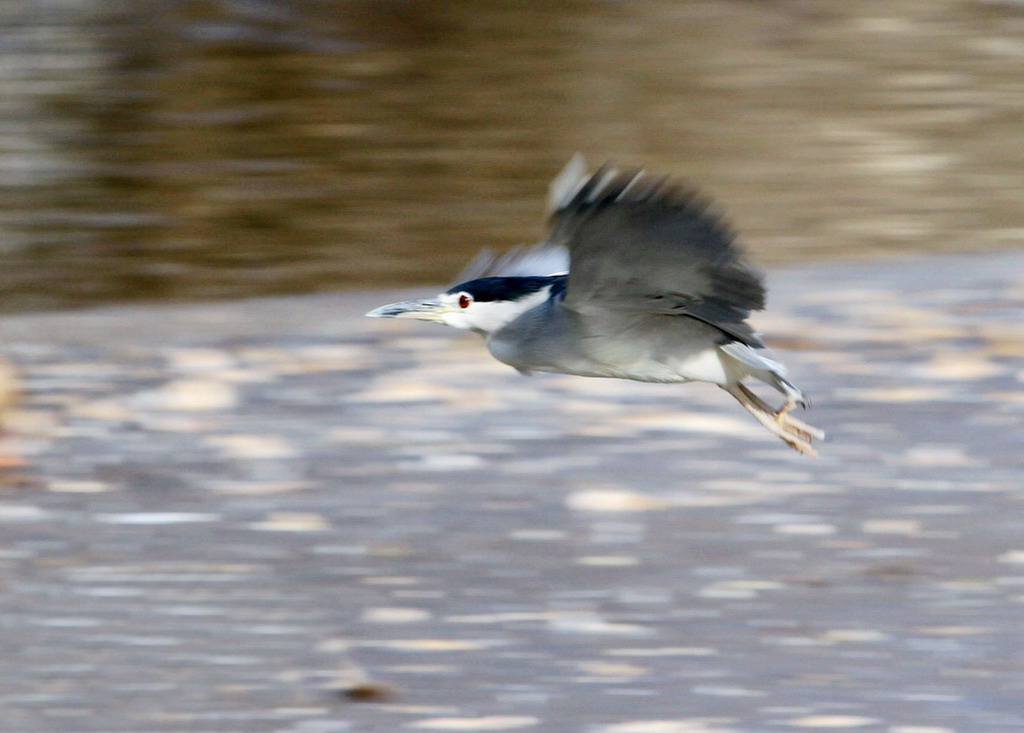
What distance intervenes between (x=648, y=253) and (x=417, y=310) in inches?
18.4

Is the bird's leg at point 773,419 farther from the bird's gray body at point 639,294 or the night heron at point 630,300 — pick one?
the bird's gray body at point 639,294

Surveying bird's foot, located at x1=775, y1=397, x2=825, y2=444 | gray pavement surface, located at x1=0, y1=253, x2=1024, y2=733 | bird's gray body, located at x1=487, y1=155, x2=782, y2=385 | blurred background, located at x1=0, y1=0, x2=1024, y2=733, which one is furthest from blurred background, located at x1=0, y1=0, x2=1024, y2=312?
bird's gray body, located at x1=487, y1=155, x2=782, y2=385

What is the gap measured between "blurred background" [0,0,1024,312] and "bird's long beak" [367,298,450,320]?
5754mm

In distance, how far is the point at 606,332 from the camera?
107 inches

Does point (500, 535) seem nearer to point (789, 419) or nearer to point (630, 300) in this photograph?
point (789, 419)

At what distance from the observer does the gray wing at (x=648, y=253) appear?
241cm

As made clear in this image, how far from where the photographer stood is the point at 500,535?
518 centimetres

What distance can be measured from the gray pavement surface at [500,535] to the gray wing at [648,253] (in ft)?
4.86

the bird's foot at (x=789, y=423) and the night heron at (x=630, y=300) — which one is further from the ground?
the night heron at (x=630, y=300)

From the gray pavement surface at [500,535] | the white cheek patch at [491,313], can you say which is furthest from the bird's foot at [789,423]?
the gray pavement surface at [500,535]

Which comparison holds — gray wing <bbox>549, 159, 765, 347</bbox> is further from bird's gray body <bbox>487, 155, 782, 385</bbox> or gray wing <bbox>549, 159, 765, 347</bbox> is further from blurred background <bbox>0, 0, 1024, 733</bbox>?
blurred background <bbox>0, 0, 1024, 733</bbox>

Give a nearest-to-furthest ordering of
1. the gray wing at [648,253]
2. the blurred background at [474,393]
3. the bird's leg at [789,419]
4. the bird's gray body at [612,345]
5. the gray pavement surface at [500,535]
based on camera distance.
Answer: the gray wing at [648,253] < the bird's gray body at [612,345] < the bird's leg at [789,419] < the gray pavement surface at [500,535] < the blurred background at [474,393]

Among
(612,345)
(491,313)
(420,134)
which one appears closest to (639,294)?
(612,345)

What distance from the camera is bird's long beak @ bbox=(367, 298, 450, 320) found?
110 inches
